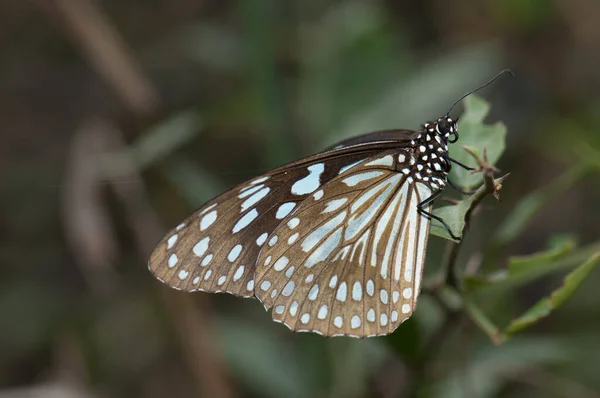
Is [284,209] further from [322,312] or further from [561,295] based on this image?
[561,295]

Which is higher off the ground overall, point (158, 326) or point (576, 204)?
point (158, 326)

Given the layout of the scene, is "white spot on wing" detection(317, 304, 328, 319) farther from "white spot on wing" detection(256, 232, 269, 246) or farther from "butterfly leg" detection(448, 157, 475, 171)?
"butterfly leg" detection(448, 157, 475, 171)

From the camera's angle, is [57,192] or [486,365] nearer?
[486,365]

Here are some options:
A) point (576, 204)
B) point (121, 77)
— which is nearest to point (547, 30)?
point (576, 204)

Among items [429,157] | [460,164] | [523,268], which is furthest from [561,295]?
[429,157]

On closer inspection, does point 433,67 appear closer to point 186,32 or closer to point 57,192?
point 186,32

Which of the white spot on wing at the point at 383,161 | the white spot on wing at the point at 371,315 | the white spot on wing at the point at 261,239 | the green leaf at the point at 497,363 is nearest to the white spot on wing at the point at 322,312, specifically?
the white spot on wing at the point at 371,315
